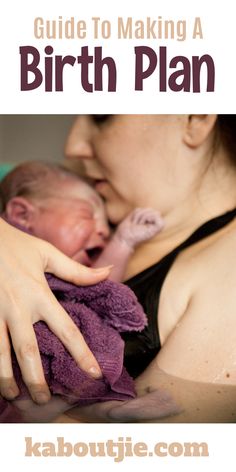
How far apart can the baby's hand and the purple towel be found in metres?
0.31

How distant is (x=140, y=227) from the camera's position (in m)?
1.19

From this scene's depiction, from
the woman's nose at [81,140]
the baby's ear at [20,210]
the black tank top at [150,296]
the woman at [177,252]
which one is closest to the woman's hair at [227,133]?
the woman at [177,252]

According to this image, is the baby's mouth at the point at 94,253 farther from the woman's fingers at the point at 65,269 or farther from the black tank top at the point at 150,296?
the woman's fingers at the point at 65,269

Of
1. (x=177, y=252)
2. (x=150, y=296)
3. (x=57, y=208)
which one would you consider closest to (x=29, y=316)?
(x=150, y=296)

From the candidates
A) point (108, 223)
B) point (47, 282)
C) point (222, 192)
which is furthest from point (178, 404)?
point (108, 223)

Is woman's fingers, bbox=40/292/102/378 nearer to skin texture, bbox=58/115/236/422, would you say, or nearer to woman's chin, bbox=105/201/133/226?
skin texture, bbox=58/115/236/422

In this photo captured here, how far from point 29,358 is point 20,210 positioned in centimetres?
53

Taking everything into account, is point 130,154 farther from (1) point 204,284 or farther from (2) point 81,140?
(1) point 204,284

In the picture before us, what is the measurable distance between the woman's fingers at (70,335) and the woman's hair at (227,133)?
21.2 inches

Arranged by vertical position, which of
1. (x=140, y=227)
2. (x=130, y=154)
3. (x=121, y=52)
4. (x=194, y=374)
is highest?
(x=121, y=52)

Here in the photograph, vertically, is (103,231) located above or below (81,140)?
below

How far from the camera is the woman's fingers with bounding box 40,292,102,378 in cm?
79

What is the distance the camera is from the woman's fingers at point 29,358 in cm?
77

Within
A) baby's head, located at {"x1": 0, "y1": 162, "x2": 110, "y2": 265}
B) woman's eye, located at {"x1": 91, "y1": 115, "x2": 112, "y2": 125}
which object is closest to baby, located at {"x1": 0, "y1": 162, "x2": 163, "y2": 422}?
baby's head, located at {"x1": 0, "y1": 162, "x2": 110, "y2": 265}
